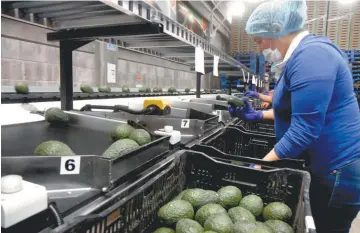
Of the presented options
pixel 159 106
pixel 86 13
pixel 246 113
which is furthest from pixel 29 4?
pixel 246 113

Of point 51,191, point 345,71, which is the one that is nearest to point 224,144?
point 345,71

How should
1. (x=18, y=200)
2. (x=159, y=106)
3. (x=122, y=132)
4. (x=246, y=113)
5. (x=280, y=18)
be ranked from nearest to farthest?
(x=18, y=200)
(x=122, y=132)
(x=280, y=18)
(x=159, y=106)
(x=246, y=113)

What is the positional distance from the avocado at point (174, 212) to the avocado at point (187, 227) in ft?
0.10

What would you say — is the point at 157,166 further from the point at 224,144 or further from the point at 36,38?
the point at 36,38

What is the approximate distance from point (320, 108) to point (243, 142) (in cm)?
75

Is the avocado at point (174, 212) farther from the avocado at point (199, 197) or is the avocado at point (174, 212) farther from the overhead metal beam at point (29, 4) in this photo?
the overhead metal beam at point (29, 4)

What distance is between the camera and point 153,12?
4.08 ft

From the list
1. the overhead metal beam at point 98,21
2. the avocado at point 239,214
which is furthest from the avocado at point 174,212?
the overhead metal beam at point 98,21

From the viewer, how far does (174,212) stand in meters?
0.89

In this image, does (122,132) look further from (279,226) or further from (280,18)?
(280,18)

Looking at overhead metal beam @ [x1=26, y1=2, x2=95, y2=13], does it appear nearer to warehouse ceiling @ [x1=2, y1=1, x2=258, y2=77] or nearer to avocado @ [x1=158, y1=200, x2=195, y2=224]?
warehouse ceiling @ [x1=2, y1=1, x2=258, y2=77]

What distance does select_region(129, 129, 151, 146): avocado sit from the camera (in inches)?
44.5

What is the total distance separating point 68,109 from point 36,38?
8.92ft

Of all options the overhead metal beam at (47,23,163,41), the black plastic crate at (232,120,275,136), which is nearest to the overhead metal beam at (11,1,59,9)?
the overhead metal beam at (47,23,163,41)
